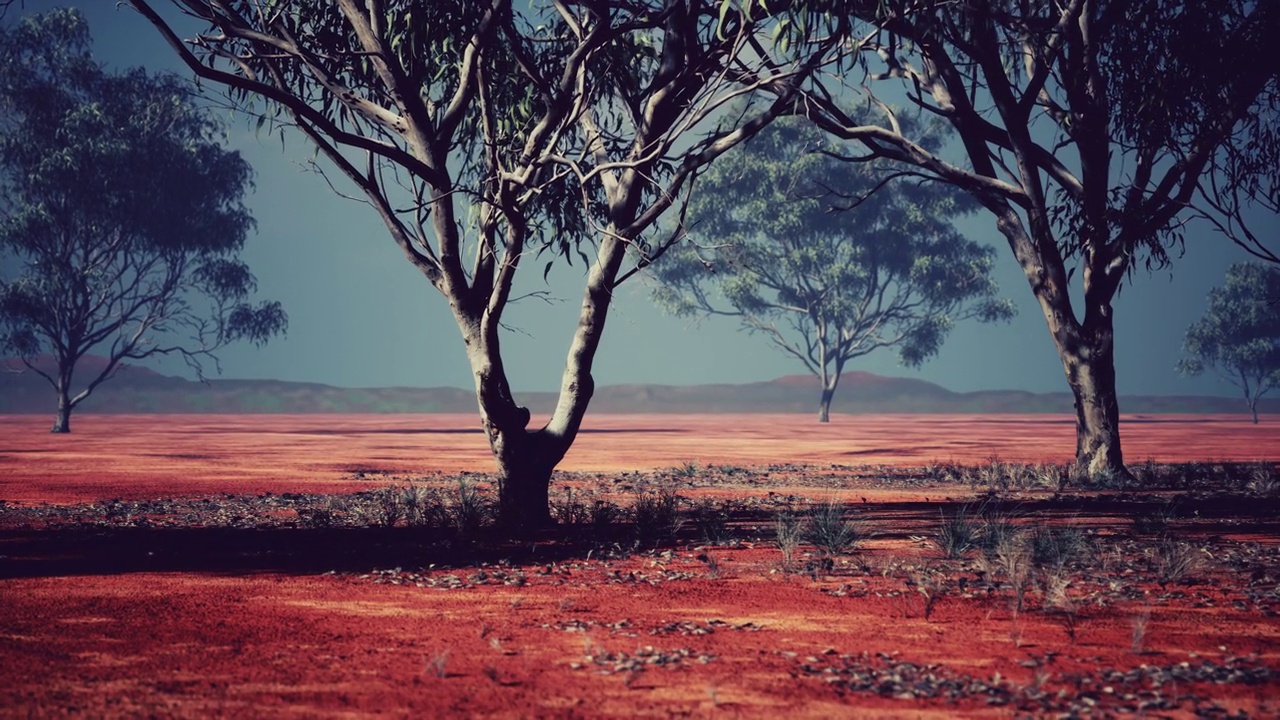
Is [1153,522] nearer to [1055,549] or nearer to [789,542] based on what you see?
[1055,549]

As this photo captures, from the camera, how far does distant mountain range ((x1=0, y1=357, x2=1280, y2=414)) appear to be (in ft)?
271

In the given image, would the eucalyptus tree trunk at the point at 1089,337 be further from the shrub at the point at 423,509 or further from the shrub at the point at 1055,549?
the shrub at the point at 423,509

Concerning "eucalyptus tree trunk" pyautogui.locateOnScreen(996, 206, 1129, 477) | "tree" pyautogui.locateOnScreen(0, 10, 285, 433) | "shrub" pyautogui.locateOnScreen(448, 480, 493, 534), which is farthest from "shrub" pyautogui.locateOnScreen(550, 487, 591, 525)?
"tree" pyautogui.locateOnScreen(0, 10, 285, 433)

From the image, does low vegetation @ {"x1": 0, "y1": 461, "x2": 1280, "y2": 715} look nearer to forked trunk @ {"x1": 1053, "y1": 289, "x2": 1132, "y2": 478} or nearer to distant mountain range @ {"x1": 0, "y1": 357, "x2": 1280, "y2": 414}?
forked trunk @ {"x1": 1053, "y1": 289, "x2": 1132, "y2": 478}

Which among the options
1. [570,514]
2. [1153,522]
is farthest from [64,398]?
[1153,522]

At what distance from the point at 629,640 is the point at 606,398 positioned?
97.1 metres

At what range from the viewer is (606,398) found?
338ft

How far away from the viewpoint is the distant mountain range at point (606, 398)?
82.6 metres

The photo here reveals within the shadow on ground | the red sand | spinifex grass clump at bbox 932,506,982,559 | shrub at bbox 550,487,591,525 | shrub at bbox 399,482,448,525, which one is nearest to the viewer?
the shadow on ground

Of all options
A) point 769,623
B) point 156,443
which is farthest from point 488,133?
point 156,443

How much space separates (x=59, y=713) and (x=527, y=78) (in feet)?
29.9

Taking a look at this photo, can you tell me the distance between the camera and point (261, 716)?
437 centimetres

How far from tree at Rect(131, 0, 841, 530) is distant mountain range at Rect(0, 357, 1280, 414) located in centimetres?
7508

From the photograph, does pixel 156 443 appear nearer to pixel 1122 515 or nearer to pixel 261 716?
pixel 1122 515
